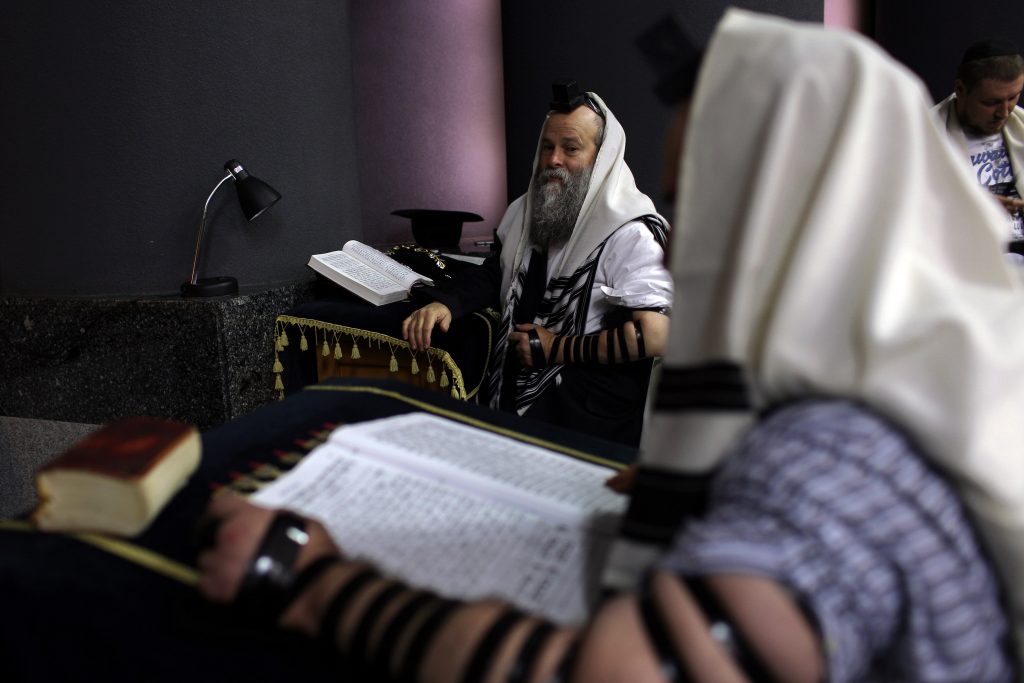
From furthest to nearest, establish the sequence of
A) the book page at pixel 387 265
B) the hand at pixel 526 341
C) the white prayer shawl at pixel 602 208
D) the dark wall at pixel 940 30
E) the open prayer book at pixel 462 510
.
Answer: the dark wall at pixel 940 30 → the book page at pixel 387 265 → the white prayer shawl at pixel 602 208 → the hand at pixel 526 341 → the open prayer book at pixel 462 510

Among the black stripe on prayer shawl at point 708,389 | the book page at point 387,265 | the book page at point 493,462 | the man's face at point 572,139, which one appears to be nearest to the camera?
the black stripe on prayer shawl at point 708,389

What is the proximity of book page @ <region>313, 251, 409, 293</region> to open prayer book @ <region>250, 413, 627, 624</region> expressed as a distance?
180 cm

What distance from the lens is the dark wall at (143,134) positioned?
263cm

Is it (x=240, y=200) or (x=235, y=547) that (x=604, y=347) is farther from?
(x=235, y=547)

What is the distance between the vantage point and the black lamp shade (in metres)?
2.76

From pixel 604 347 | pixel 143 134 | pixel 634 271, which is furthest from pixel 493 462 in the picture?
pixel 143 134

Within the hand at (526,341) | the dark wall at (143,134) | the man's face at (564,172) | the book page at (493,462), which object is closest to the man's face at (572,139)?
the man's face at (564,172)

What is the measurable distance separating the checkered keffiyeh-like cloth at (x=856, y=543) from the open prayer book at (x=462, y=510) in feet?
0.88

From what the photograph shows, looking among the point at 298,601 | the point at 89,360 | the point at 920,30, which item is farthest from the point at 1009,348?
the point at 920,30

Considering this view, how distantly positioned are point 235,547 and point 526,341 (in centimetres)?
195

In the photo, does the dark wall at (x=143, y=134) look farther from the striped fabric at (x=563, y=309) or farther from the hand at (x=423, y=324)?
the striped fabric at (x=563, y=309)

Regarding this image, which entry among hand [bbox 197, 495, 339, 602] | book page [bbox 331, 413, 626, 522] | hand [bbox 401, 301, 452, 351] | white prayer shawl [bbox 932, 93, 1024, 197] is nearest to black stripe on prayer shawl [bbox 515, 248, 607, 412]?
hand [bbox 401, 301, 452, 351]

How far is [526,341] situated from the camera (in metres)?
2.75

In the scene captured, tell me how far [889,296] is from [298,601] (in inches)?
27.8
